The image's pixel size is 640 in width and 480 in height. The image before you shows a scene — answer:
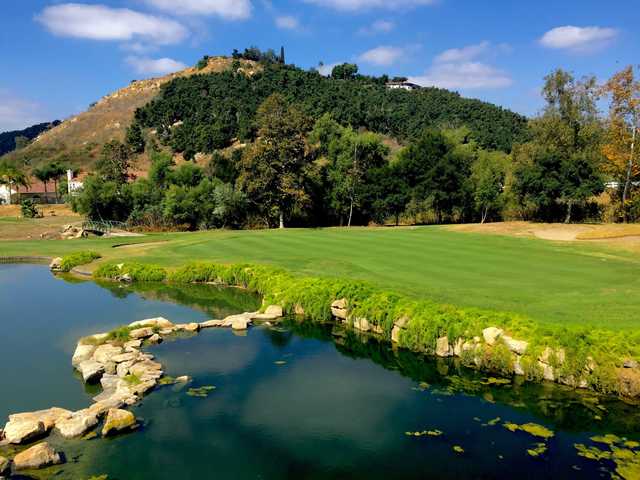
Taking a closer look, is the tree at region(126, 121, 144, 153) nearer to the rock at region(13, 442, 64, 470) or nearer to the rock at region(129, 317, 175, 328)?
the rock at region(129, 317, 175, 328)

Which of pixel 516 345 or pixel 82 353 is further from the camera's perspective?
pixel 82 353

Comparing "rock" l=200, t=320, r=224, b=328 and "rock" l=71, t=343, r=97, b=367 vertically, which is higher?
"rock" l=71, t=343, r=97, b=367

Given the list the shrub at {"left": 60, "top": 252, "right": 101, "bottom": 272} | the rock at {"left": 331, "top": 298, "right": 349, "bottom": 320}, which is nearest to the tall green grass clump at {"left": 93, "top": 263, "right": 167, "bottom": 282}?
the shrub at {"left": 60, "top": 252, "right": 101, "bottom": 272}

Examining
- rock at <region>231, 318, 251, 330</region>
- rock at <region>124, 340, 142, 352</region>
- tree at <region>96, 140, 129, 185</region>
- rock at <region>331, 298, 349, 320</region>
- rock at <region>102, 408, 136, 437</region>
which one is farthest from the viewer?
tree at <region>96, 140, 129, 185</region>

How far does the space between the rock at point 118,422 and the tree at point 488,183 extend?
5042 cm

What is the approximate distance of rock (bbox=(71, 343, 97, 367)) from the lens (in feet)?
53.0

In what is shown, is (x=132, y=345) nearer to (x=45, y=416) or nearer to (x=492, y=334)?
(x=45, y=416)

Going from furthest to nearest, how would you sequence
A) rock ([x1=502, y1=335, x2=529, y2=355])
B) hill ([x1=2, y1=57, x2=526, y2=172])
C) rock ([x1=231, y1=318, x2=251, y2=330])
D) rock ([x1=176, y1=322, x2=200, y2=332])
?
hill ([x1=2, y1=57, x2=526, y2=172])
rock ([x1=231, y1=318, x2=251, y2=330])
rock ([x1=176, y1=322, x2=200, y2=332])
rock ([x1=502, y1=335, x2=529, y2=355])

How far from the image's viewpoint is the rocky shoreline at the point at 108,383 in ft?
35.1

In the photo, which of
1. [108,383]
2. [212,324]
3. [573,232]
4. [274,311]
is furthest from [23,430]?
[573,232]

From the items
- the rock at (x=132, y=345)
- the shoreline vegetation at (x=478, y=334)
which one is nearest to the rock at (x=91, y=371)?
the rock at (x=132, y=345)

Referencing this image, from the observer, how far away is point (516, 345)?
14.5 metres

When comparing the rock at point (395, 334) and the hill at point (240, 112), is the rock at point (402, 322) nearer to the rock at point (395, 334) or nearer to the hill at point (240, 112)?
the rock at point (395, 334)

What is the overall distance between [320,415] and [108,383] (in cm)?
663
